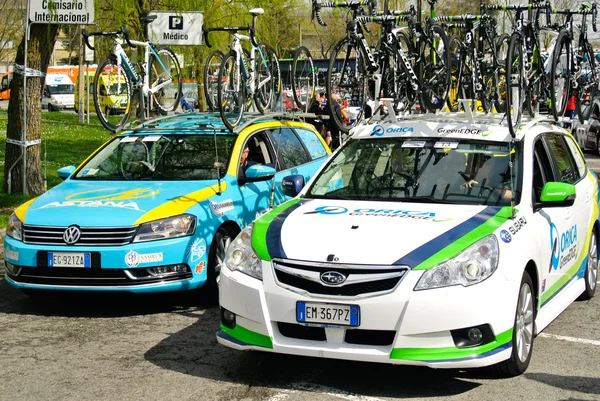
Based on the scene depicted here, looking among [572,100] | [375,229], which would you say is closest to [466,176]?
[375,229]

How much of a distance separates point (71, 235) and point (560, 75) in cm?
568

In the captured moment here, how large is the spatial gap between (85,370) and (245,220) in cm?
281

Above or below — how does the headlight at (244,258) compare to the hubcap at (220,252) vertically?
above

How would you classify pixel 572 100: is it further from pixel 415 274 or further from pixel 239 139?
pixel 415 274

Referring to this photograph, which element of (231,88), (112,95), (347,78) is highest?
(347,78)

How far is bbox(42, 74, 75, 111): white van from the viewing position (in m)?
62.6

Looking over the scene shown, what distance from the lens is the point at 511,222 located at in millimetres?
6418

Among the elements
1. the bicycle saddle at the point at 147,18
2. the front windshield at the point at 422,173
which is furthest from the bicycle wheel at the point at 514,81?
the bicycle saddle at the point at 147,18

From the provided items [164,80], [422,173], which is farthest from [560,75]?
[164,80]

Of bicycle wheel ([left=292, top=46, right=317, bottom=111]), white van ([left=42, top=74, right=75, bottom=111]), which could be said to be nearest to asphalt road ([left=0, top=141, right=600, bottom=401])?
bicycle wheel ([left=292, top=46, right=317, bottom=111])

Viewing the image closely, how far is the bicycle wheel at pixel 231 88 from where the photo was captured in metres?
10.5

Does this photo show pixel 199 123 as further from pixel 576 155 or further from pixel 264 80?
pixel 576 155

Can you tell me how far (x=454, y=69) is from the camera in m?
10.7

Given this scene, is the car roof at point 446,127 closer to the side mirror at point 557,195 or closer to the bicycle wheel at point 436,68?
the side mirror at point 557,195
